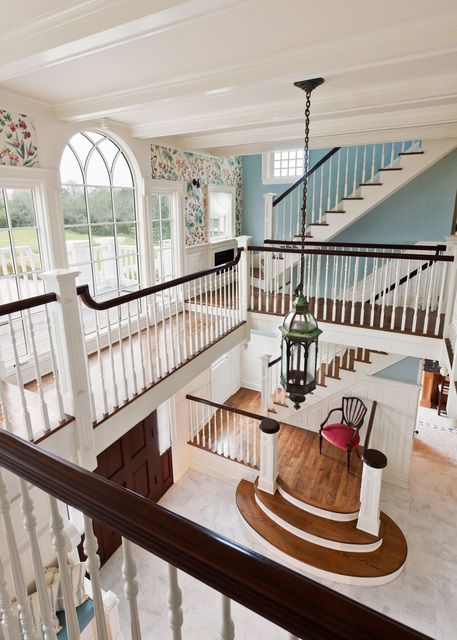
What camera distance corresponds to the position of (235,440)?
6.02 metres

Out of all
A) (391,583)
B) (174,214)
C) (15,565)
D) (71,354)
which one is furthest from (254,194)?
(15,565)

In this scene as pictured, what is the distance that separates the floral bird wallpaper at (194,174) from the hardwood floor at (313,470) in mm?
3196

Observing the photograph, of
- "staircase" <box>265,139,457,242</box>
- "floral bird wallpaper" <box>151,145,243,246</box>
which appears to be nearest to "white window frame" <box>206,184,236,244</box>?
"floral bird wallpaper" <box>151,145,243,246</box>

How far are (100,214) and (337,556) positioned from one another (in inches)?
184

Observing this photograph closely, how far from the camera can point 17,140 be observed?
10.7 ft

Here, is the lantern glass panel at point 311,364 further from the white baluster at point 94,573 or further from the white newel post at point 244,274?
the white newel post at point 244,274

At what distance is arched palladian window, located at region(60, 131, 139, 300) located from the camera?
12.8 ft

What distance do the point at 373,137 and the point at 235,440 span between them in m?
4.77

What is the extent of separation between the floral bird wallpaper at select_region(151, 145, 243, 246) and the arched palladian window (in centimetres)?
64

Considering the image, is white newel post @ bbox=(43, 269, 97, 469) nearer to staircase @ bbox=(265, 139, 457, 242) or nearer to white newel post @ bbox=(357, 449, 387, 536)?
white newel post @ bbox=(357, 449, 387, 536)

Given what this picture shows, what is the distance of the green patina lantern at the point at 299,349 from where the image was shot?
2.24m

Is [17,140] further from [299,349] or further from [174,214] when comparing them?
[299,349]

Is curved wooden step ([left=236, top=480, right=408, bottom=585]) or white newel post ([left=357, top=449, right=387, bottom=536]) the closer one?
curved wooden step ([left=236, top=480, right=408, bottom=585])

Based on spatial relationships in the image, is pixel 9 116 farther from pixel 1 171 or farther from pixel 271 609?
pixel 271 609
